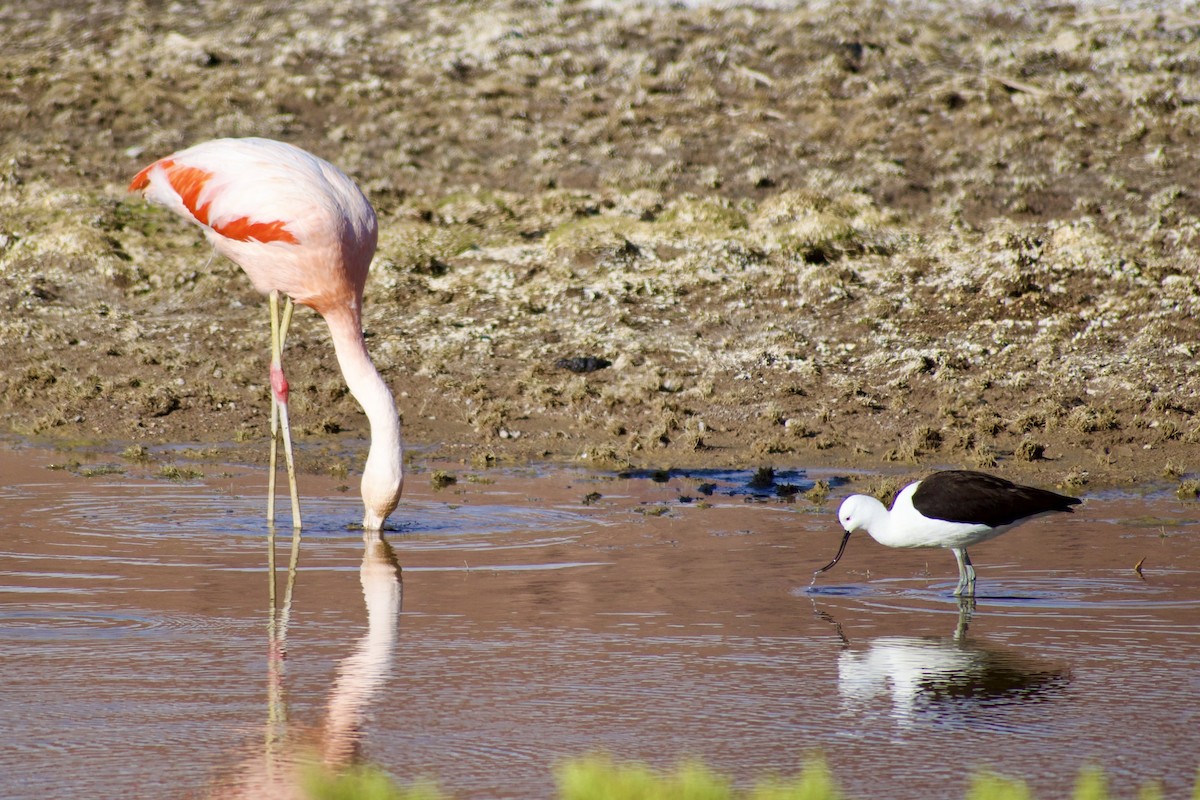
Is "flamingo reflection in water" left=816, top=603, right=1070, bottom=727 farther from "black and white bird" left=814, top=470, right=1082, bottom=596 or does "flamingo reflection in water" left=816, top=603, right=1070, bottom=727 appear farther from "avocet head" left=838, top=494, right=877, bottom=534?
"avocet head" left=838, top=494, right=877, bottom=534

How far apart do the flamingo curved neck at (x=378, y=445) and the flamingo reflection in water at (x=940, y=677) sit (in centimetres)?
328

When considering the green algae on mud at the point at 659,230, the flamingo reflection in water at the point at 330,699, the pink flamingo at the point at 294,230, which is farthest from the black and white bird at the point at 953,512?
the green algae on mud at the point at 659,230

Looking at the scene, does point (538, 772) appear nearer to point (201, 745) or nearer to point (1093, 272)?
point (201, 745)

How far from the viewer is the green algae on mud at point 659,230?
14.4 meters

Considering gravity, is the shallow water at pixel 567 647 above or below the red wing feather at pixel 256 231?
below

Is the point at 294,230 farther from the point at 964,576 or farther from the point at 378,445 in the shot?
the point at 964,576

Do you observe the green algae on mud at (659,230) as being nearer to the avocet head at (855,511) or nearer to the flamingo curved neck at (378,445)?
the flamingo curved neck at (378,445)

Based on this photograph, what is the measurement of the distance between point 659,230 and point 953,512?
1125 cm

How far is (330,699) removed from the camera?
6359 millimetres

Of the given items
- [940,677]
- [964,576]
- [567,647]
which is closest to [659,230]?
[964,576]

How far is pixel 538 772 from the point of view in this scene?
5.49 metres

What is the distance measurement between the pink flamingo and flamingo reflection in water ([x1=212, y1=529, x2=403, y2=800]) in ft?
5.22

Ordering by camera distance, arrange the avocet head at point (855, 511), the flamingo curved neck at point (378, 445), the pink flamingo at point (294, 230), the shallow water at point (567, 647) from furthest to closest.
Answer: the pink flamingo at point (294, 230), the flamingo curved neck at point (378, 445), the avocet head at point (855, 511), the shallow water at point (567, 647)

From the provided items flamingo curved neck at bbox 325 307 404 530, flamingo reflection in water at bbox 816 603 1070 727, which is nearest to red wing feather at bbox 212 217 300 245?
flamingo curved neck at bbox 325 307 404 530
